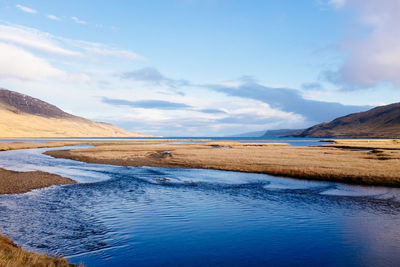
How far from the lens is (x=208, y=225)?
56.0 ft

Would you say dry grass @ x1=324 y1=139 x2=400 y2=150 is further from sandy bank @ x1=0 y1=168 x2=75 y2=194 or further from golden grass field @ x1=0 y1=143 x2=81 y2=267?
golden grass field @ x1=0 y1=143 x2=81 y2=267

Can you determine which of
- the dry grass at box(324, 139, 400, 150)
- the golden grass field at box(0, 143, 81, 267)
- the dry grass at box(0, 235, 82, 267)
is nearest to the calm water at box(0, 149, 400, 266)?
the golden grass field at box(0, 143, 81, 267)

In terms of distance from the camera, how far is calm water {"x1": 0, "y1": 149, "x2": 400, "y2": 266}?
12.8 meters

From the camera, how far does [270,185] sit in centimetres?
2953

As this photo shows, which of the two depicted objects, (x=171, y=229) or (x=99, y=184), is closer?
(x=171, y=229)

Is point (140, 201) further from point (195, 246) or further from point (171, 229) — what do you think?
point (195, 246)

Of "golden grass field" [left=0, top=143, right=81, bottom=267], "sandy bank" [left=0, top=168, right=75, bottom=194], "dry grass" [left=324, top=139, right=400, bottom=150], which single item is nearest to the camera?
"golden grass field" [left=0, top=143, right=81, bottom=267]

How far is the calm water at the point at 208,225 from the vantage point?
12797mm

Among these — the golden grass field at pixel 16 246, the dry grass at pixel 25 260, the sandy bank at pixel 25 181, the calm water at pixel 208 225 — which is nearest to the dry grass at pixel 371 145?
the calm water at pixel 208 225

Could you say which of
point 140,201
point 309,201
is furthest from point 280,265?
point 140,201

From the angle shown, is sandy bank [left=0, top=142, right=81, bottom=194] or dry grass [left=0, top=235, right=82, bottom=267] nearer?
dry grass [left=0, top=235, right=82, bottom=267]

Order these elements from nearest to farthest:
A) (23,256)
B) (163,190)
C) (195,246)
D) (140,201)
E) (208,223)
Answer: (23,256)
(195,246)
(208,223)
(140,201)
(163,190)

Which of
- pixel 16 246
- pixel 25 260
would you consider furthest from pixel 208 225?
pixel 25 260

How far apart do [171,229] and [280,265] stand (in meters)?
6.52
